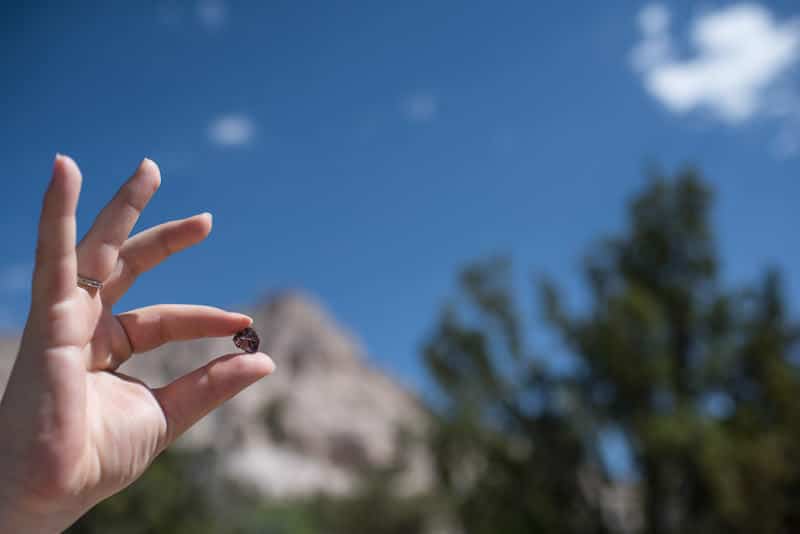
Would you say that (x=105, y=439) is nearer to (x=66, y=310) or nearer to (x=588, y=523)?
(x=66, y=310)

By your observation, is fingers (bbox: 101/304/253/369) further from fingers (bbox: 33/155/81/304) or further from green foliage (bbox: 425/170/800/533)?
green foliage (bbox: 425/170/800/533)

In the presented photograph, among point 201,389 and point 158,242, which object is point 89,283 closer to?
point 158,242

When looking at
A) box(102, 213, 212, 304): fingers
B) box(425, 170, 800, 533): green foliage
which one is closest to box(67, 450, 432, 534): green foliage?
box(425, 170, 800, 533): green foliage

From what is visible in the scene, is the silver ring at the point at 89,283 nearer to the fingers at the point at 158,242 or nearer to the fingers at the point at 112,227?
the fingers at the point at 112,227

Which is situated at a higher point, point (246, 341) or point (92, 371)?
point (246, 341)

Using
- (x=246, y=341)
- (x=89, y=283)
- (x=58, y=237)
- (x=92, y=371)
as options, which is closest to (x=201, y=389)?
(x=246, y=341)
